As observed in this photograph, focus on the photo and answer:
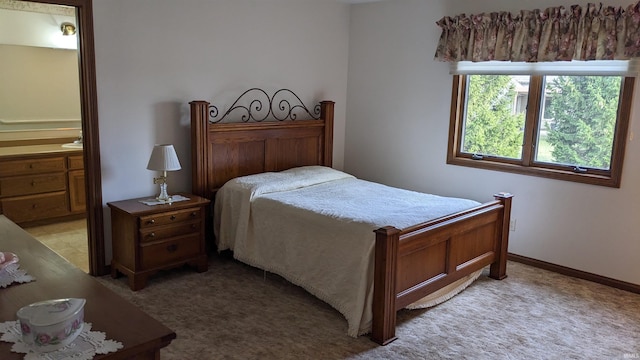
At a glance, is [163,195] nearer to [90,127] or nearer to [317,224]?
[90,127]

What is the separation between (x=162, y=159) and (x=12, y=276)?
1.80m

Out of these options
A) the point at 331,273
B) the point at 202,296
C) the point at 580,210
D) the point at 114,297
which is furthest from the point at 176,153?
the point at 580,210

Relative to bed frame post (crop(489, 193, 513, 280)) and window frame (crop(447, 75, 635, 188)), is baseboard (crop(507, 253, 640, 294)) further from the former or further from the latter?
window frame (crop(447, 75, 635, 188))

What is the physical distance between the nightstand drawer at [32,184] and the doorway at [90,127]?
162 cm

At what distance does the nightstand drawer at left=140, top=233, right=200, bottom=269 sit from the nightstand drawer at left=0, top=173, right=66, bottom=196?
2.14m

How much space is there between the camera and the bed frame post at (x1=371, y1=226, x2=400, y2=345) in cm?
272

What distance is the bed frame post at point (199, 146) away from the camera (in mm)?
3838

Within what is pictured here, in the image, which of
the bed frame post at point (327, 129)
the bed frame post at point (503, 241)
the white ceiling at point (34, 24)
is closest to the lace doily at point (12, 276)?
the bed frame post at point (503, 241)

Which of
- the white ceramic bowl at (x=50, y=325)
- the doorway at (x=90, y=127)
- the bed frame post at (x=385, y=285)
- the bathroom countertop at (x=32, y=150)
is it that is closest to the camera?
the white ceramic bowl at (x=50, y=325)

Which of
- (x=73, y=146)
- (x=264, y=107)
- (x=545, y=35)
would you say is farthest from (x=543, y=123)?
(x=73, y=146)

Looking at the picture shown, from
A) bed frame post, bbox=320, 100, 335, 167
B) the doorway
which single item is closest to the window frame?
bed frame post, bbox=320, 100, 335, 167

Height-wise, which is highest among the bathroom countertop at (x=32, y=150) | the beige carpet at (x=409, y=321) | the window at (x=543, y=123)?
the window at (x=543, y=123)

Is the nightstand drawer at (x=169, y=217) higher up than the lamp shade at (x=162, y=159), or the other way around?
the lamp shade at (x=162, y=159)

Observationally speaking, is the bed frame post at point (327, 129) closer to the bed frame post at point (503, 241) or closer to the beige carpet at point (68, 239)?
the bed frame post at point (503, 241)
